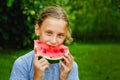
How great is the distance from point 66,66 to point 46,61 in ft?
0.73

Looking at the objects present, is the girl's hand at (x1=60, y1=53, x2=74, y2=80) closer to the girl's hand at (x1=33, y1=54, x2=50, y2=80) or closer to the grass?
the girl's hand at (x1=33, y1=54, x2=50, y2=80)

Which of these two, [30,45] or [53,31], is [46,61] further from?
[30,45]

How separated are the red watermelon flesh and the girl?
0.05 metres

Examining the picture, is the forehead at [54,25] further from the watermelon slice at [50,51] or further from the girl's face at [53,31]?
the watermelon slice at [50,51]

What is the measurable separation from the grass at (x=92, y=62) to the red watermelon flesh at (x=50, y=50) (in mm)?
3535

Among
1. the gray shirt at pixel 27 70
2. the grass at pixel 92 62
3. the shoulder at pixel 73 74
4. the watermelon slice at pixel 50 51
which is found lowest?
the grass at pixel 92 62

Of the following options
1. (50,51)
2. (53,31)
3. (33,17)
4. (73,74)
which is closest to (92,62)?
(33,17)

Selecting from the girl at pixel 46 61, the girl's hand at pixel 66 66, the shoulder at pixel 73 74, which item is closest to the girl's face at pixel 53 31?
the girl at pixel 46 61

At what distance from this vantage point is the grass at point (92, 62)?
8.29 m

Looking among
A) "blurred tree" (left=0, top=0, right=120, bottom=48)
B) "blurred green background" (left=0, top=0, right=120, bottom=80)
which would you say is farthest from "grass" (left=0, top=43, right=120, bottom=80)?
"blurred tree" (left=0, top=0, right=120, bottom=48)

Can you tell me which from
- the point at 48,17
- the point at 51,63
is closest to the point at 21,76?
the point at 51,63

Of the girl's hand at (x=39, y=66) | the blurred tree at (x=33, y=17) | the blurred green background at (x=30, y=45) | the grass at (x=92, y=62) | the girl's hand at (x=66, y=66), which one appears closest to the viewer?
the girl's hand at (x=39, y=66)

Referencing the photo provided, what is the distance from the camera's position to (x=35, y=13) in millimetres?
9492

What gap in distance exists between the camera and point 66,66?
13.2 feet
